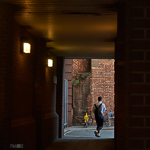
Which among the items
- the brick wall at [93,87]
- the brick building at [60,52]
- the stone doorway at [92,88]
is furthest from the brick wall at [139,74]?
the brick wall at [93,87]

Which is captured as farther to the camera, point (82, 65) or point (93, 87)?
point (82, 65)

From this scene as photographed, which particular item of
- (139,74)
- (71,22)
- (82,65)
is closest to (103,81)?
(82,65)

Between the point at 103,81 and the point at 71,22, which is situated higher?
the point at 71,22

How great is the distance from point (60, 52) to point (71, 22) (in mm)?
4920

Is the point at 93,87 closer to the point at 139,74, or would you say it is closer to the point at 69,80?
the point at 69,80

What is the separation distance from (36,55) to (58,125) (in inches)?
178

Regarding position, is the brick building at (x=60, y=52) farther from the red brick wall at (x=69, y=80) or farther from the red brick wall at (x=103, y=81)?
the red brick wall at (x=103, y=81)

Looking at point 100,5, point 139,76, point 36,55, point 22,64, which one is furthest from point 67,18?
point 139,76

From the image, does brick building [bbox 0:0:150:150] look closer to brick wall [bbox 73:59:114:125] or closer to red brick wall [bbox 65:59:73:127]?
red brick wall [bbox 65:59:73:127]

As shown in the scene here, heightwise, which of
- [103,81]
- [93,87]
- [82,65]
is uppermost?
[82,65]

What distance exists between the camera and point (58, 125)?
→ 1305 centimetres

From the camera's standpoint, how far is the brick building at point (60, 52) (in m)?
2.29

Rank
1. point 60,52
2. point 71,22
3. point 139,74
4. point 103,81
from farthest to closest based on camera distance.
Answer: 1. point 103,81
2. point 60,52
3. point 71,22
4. point 139,74

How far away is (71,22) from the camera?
7.41m
